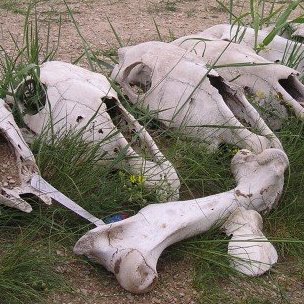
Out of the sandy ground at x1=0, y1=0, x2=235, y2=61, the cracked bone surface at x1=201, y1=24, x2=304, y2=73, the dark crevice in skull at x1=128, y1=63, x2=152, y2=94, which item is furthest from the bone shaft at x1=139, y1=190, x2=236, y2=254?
the sandy ground at x1=0, y1=0, x2=235, y2=61

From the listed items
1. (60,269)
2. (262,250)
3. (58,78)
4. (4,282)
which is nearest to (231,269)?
(262,250)

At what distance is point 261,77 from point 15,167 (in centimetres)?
142

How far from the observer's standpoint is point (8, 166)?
3.28 meters

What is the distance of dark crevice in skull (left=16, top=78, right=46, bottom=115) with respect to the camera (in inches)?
144

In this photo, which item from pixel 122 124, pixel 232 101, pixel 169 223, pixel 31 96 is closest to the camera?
pixel 169 223

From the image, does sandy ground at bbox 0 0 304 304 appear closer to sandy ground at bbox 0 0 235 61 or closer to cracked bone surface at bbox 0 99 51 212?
sandy ground at bbox 0 0 235 61

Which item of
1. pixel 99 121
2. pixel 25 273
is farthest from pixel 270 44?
pixel 25 273

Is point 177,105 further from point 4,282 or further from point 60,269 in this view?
point 4,282

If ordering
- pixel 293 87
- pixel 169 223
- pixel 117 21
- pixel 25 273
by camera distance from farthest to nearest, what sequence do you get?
1. pixel 117 21
2. pixel 293 87
3. pixel 169 223
4. pixel 25 273

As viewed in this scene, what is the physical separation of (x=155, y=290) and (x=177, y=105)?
103cm

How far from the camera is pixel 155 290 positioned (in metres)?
3.03

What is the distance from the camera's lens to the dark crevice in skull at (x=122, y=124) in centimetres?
357

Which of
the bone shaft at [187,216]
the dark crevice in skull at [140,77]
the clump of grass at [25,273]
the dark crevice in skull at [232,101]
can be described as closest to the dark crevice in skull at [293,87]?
the dark crevice in skull at [232,101]

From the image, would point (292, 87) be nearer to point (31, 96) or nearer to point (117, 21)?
point (31, 96)
